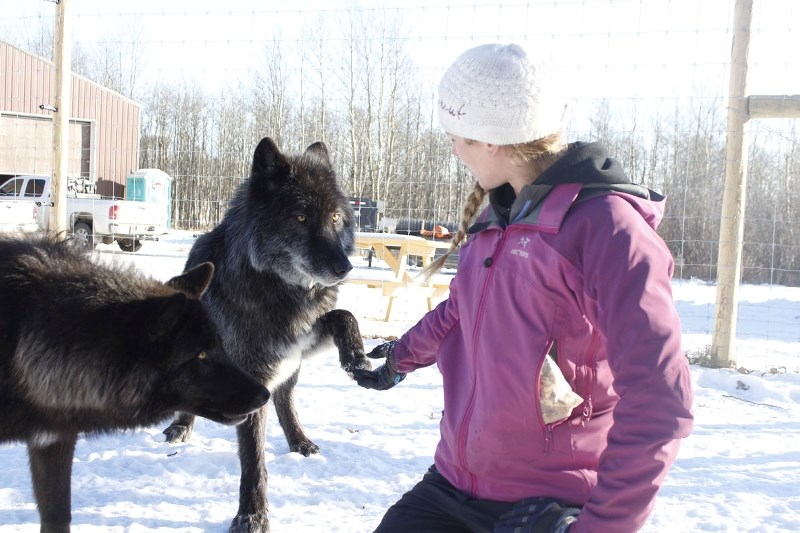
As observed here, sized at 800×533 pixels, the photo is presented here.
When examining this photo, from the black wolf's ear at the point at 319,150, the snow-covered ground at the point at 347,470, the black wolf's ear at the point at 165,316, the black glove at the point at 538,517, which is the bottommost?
the snow-covered ground at the point at 347,470

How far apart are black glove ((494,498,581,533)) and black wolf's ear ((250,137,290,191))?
217 cm

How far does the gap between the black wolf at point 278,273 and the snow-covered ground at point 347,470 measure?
0.35 metres

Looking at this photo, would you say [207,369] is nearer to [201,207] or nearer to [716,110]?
[716,110]

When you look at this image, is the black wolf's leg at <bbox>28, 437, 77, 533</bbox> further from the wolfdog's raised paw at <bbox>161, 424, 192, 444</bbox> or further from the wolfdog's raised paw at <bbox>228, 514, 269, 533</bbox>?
the wolfdog's raised paw at <bbox>161, 424, 192, 444</bbox>

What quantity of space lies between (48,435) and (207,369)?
2.03 feet

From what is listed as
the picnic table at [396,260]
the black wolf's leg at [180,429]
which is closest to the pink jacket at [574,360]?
the black wolf's leg at [180,429]

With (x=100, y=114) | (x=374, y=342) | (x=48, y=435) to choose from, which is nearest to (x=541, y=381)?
(x=48, y=435)

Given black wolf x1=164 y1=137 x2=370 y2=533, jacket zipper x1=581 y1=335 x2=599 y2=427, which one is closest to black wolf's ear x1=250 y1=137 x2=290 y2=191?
black wolf x1=164 y1=137 x2=370 y2=533

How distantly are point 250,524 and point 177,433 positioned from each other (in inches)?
49.6

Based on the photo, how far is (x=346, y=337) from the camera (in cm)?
308

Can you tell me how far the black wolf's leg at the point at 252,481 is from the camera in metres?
2.91

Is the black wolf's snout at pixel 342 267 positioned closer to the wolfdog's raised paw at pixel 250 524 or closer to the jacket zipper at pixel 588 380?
the wolfdog's raised paw at pixel 250 524

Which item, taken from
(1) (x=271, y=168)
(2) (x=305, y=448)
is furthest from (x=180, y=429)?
(1) (x=271, y=168)

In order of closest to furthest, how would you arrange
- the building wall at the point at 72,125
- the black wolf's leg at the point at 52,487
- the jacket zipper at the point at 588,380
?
the jacket zipper at the point at 588,380, the black wolf's leg at the point at 52,487, the building wall at the point at 72,125
